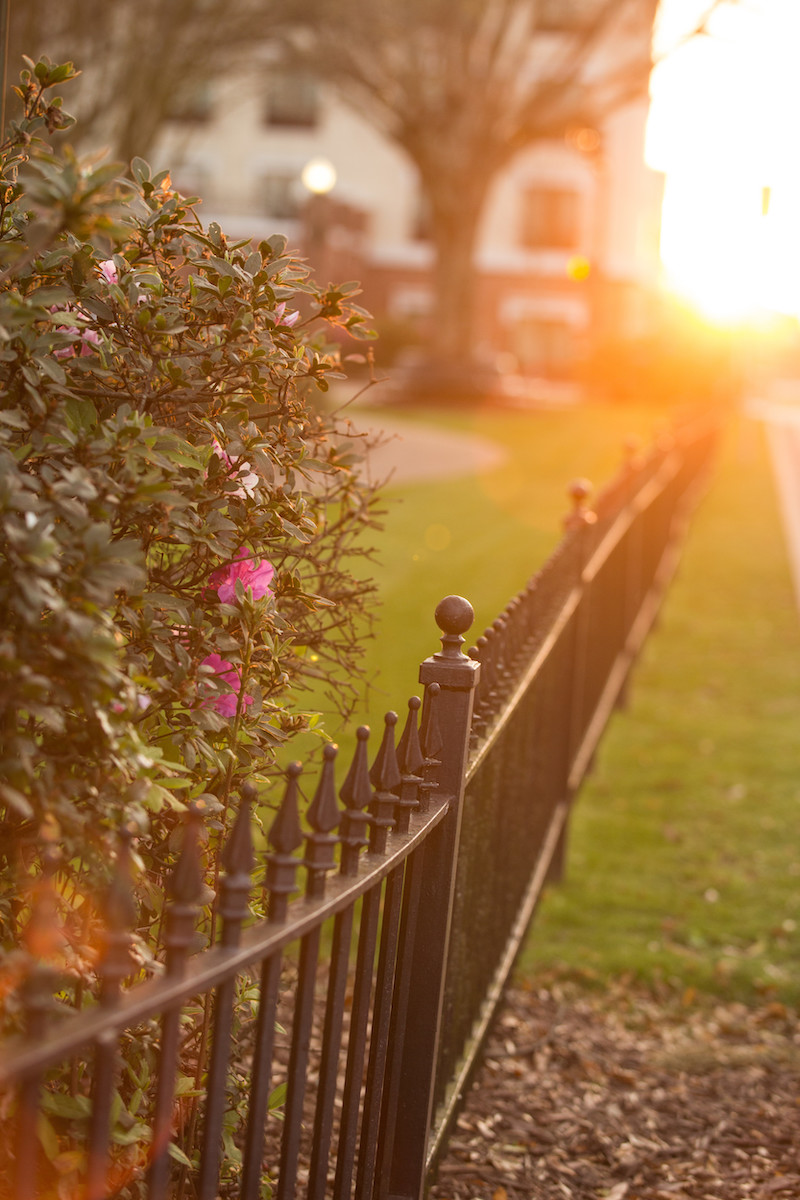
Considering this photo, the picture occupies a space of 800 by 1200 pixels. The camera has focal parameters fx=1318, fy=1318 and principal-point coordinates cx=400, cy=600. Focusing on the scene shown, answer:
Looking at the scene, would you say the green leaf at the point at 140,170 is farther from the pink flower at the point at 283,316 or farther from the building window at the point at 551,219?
the building window at the point at 551,219

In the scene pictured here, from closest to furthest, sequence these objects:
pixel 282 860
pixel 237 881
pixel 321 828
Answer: pixel 237 881, pixel 282 860, pixel 321 828

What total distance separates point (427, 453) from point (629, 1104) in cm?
1486

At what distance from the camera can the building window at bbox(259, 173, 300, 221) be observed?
49031 millimetres

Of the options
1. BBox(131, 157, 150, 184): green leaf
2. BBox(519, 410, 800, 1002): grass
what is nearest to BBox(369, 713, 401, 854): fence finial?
BBox(131, 157, 150, 184): green leaf

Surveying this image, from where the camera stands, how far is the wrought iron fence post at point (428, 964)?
2.59 m

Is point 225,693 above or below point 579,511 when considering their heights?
below

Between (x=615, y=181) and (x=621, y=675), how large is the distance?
146 ft

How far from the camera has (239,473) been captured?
2223 millimetres

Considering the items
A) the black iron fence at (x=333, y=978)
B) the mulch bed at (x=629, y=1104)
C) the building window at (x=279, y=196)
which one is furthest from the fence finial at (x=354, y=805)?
the building window at (x=279, y=196)

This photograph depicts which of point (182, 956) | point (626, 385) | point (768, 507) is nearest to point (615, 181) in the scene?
point (626, 385)

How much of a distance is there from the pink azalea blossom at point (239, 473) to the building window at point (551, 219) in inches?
1966

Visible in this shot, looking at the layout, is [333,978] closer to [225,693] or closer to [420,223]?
[225,693]

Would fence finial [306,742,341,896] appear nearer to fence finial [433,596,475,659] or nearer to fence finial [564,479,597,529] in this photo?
fence finial [433,596,475,659]

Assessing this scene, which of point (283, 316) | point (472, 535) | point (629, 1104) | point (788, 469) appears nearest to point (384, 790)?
point (283, 316)
